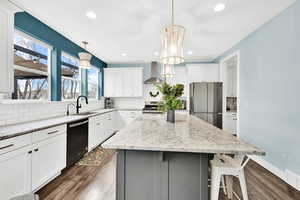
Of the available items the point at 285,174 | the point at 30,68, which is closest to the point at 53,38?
the point at 30,68

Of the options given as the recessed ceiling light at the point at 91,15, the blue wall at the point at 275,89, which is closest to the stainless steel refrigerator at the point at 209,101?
the blue wall at the point at 275,89

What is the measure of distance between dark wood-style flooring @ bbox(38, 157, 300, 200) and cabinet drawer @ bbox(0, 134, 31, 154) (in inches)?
31.2

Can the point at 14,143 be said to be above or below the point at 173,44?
below

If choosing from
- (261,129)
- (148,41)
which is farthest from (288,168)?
(148,41)

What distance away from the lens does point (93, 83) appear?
16.3 ft

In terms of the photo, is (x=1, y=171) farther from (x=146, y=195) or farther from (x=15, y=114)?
(x=146, y=195)

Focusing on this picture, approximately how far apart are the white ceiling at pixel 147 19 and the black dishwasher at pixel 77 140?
1.90 meters

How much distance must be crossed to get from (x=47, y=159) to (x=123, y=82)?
3692mm

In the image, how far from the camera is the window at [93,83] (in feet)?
15.4

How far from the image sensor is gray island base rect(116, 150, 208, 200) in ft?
4.12

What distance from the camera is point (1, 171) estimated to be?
4.50ft

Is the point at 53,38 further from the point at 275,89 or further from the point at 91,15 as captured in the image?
the point at 275,89

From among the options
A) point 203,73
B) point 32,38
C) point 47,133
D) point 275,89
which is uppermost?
point 32,38

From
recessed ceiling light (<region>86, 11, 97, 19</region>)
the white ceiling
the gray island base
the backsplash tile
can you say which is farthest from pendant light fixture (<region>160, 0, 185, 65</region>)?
the backsplash tile
